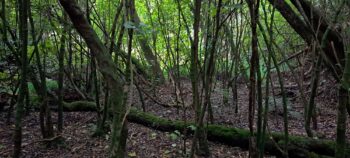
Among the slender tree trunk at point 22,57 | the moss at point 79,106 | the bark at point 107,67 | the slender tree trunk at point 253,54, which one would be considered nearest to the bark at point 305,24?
the slender tree trunk at point 253,54

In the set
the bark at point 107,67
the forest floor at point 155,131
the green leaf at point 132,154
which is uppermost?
the bark at point 107,67

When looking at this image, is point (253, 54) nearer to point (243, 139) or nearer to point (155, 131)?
point (243, 139)

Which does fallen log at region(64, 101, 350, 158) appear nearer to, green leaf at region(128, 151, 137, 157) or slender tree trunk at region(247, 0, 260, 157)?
slender tree trunk at region(247, 0, 260, 157)

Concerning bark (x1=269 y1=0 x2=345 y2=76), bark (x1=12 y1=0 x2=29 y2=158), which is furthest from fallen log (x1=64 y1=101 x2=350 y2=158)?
bark (x1=12 y1=0 x2=29 y2=158)

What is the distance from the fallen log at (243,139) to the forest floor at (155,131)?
98 millimetres

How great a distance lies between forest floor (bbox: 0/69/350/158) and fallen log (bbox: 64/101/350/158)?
10 cm

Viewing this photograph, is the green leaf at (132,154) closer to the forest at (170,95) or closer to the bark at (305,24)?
the forest at (170,95)

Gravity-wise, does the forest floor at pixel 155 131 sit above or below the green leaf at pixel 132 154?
above

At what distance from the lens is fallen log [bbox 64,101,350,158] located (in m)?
3.55

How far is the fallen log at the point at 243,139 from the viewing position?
3552 millimetres

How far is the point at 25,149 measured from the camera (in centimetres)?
378

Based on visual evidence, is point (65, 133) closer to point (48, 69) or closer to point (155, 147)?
point (155, 147)

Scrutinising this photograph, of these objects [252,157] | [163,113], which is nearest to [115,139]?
[252,157]

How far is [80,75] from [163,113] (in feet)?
7.33
